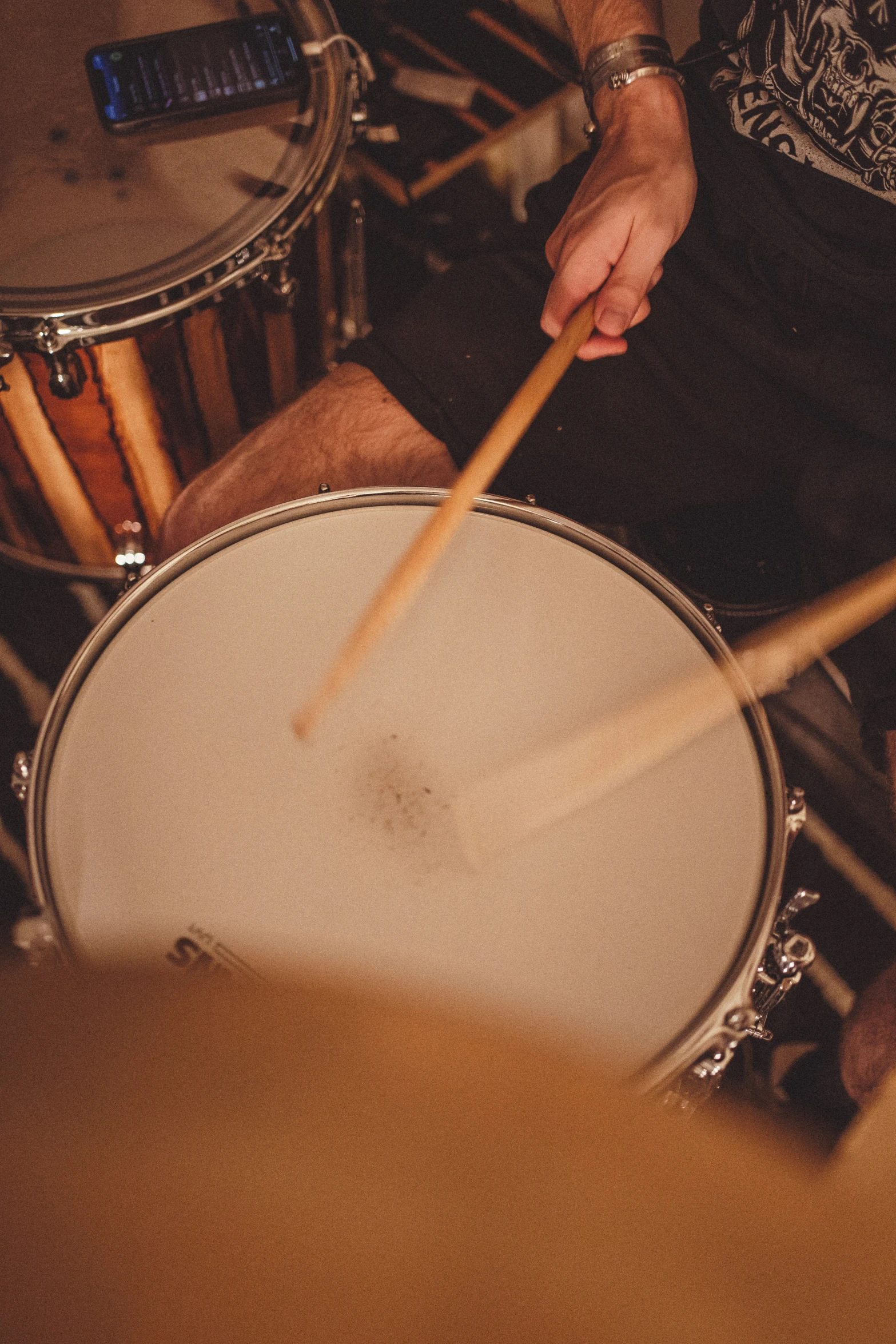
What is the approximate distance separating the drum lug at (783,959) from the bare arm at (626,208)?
0.44 meters

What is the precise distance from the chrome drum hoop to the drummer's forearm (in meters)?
0.23

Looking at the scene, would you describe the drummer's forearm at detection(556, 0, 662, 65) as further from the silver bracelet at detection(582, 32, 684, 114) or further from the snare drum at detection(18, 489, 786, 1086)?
the snare drum at detection(18, 489, 786, 1086)

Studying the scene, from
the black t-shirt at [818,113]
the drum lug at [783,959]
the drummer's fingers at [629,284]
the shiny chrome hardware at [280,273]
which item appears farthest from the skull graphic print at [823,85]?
the drum lug at [783,959]

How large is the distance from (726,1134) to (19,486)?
0.93 metres

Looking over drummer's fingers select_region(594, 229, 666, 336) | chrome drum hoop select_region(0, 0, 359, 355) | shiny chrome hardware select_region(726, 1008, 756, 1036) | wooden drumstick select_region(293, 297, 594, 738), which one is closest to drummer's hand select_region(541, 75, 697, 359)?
drummer's fingers select_region(594, 229, 666, 336)

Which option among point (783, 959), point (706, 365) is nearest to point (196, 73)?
point (706, 365)

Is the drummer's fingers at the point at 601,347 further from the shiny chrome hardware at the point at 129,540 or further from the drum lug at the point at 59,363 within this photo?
the shiny chrome hardware at the point at 129,540

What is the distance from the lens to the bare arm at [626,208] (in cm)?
71

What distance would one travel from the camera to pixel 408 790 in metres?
0.59

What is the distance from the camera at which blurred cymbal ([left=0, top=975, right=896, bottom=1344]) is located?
0.89 feet

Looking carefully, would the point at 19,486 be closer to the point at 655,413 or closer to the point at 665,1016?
the point at 655,413

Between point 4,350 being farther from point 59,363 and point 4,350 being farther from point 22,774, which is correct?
point 22,774

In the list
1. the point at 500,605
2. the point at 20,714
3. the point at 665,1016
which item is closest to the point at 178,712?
the point at 500,605

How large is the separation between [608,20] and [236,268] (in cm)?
44
